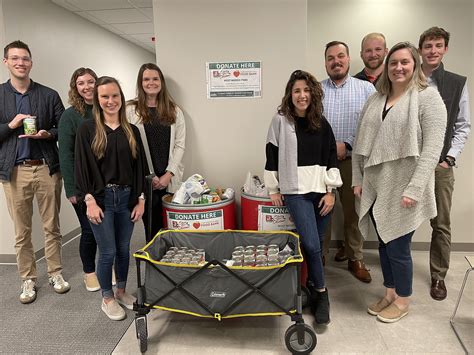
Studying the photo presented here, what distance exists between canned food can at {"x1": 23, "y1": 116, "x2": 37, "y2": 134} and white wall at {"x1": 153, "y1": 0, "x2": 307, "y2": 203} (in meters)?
0.95

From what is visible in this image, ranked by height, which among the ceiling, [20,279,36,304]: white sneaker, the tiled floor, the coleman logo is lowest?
the tiled floor

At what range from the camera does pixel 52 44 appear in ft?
11.8

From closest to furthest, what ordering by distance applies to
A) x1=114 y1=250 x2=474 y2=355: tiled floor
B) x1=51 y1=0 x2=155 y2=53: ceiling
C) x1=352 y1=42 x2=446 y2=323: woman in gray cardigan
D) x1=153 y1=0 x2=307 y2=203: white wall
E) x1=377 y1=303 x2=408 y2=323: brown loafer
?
1. x1=352 y1=42 x2=446 y2=323: woman in gray cardigan
2. x1=114 y1=250 x2=474 y2=355: tiled floor
3. x1=377 y1=303 x2=408 y2=323: brown loafer
4. x1=153 y1=0 x2=307 y2=203: white wall
5. x1=51 y1=0 x2=155 y2=53: ceiling

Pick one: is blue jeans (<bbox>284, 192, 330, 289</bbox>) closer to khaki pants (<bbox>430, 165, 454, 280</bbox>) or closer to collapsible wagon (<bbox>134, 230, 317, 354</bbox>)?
collapsible wagon (<bbox>134, 230, 317, 354</bbox>)

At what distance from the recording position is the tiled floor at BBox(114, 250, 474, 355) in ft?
6.39

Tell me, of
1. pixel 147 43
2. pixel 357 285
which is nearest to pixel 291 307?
pixel 357 285

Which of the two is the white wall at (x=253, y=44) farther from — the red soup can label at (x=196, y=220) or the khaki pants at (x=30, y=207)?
the khaki pants at (x=30, y=207)

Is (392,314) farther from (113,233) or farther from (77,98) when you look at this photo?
(77,98)

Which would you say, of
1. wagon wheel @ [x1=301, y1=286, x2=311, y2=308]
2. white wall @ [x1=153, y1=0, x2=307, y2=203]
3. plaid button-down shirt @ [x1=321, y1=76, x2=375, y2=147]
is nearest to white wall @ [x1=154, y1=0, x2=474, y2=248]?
white wall @ [x1=153, y1=0, x2=307, y2=203]

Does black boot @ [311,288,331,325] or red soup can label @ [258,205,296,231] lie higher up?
red soup can label @ [258,205,296,231]

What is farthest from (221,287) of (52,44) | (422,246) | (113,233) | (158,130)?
(52,44)

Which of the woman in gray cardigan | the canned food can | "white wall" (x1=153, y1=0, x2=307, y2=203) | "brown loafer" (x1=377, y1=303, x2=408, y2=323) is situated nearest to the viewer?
the woman in gray cardigan

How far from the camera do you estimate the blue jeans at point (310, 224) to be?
6.83ft

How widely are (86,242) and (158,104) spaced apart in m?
1.07
